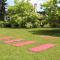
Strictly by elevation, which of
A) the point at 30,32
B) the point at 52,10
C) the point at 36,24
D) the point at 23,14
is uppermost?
the point at 52,10

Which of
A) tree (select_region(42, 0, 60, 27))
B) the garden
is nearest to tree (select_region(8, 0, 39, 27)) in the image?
the garden

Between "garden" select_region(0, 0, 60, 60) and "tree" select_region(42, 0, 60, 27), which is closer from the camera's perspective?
"garden" select_region(0, 0, 60, 60)

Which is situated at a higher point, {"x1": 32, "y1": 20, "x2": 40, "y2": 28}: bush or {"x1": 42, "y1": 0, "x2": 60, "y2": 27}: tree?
{"x1": 42, "y1": 0, "x2": 60, "y2": 27}: tree

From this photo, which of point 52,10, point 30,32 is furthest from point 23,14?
point 30,32

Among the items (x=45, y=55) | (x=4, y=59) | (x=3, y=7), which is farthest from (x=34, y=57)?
(x=3, y=7)

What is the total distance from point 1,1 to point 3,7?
1843mm

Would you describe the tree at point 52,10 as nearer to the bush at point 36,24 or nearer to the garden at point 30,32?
the garden at point 30,32

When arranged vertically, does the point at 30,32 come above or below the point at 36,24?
below

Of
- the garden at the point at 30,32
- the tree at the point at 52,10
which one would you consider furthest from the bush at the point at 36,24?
the tree at the point at 52,10

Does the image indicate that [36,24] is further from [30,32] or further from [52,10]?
[30,32]

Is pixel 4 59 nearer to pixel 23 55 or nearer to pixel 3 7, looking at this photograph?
pixel 23 55

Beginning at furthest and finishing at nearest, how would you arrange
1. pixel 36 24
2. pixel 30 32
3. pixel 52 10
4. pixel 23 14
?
pixel 23 14
pixel 36 24
pixel 52 10
pixel 30 32

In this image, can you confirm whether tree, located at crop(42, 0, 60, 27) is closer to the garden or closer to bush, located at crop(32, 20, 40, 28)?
the garden

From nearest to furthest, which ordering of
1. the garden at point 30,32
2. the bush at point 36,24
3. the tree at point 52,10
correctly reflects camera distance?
the garden at point 30,32, the tree at point 52,10, the bush at point 36,24
